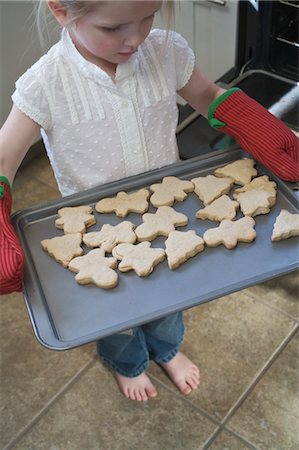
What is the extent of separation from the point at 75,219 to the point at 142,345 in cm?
37

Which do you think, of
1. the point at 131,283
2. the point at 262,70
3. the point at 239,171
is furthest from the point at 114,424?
the point at 262,70

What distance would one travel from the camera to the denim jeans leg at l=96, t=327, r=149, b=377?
3.67 ft

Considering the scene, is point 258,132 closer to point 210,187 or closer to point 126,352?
point 210,187

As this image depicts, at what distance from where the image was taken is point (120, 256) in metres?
0.89

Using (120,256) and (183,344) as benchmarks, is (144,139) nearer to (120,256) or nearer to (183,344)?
(120,256)

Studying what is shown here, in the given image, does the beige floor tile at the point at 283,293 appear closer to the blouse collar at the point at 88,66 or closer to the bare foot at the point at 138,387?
the bare foot at the point at 138,387

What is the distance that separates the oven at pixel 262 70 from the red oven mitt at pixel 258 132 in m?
0.23

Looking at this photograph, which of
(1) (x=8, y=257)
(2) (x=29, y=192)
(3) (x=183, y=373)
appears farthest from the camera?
(2) (x=29, y=192)

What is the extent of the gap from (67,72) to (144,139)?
17cm

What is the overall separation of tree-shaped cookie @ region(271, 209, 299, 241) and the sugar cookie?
1.4 inches

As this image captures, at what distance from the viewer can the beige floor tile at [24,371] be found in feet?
4.11

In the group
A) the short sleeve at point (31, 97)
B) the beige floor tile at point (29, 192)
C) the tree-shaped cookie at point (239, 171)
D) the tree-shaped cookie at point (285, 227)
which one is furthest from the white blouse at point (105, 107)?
the beige floor tile at point (29, 192)

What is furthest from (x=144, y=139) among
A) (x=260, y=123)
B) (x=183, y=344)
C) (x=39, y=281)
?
(x=183, y=344)

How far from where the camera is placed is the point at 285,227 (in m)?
0.88
